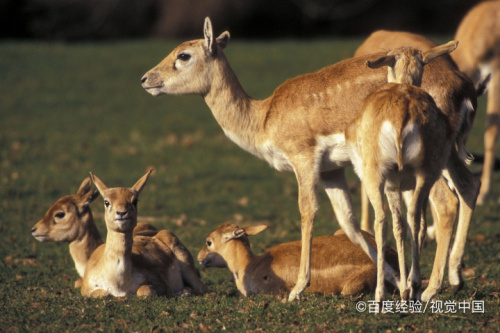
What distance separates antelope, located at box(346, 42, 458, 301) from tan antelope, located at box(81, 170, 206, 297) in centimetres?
204

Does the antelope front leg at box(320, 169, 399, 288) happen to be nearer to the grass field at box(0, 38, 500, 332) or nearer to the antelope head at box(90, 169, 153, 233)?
the grass field at box(0, 38, 500, 332)

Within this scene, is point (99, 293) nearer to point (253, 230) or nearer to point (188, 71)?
point (253, 230)

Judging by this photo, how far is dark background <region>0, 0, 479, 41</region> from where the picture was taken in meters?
34.8

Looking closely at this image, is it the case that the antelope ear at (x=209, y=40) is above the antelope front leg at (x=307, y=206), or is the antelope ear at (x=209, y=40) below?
above

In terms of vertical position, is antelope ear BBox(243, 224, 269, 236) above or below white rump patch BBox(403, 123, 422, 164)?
below

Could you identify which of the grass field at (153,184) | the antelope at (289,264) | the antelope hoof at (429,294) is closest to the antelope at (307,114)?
the antelope at (289,264)

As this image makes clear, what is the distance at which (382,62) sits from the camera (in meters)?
6.97

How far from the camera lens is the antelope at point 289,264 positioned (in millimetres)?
7484

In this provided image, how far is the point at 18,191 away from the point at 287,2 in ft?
79.8

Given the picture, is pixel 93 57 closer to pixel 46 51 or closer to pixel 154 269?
pixel 46 51

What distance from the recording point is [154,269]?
25.3 feet

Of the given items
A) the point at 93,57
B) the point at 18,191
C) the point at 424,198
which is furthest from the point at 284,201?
the point at 93,57

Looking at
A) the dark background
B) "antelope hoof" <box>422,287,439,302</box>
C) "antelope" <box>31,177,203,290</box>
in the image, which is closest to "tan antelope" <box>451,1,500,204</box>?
"antelope hoof" <box>422,287,439,302</box>

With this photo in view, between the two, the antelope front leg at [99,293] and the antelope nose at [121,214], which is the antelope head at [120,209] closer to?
the antelope nose at [121,214]
